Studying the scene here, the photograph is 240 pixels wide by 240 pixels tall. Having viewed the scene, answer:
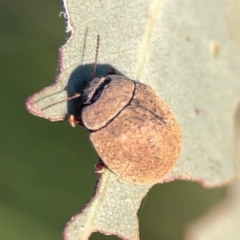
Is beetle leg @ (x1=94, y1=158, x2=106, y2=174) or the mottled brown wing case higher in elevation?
the mottled brown wing case

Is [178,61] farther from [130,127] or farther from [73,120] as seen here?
[73,120]

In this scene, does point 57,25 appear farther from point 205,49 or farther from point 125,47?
point 205,49

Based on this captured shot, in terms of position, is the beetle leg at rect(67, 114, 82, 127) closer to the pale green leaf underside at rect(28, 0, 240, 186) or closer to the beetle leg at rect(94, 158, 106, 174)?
the pale green leaf underside at rect(28, 0, 240, 186)

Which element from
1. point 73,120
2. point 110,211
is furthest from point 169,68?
point 110,211

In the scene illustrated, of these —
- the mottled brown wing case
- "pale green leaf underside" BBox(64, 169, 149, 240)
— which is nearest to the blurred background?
"pale green leaf underside" BBox(64, 169, 149, 240)

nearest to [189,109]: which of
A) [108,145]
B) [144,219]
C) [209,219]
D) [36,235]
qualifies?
[108,145]

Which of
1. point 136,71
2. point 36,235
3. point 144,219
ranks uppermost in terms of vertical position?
point 136,71

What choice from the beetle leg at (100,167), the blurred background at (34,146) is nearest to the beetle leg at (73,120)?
the beetle leg at (100,167)
